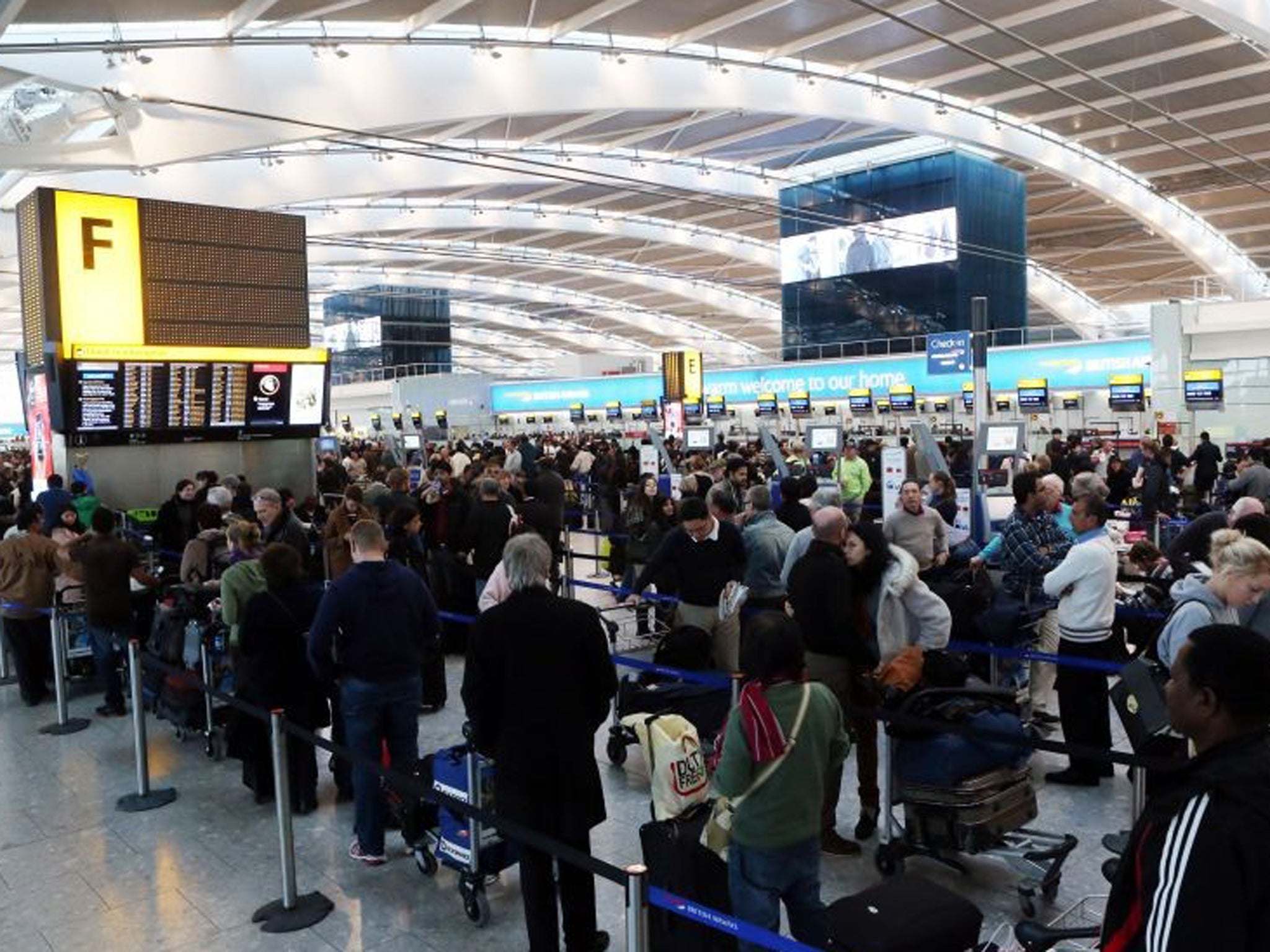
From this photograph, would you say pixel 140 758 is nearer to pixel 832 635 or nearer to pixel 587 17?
pixel 832 635

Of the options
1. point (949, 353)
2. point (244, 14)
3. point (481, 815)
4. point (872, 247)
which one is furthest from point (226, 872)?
point (872, 247)

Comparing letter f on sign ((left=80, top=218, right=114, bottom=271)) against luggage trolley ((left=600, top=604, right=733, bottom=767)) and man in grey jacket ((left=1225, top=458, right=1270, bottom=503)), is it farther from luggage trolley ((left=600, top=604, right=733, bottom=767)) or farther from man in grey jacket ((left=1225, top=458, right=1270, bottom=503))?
man in grey jacket ((left=1225, top=458, right=1270, bottom=503))

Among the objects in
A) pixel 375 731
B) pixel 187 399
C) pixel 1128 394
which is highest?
pixel 187 399

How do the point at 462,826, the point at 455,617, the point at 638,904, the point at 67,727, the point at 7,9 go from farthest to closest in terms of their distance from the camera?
the point at 7,9, the point at 455,617, the point at 67,727, the point at 462,826, the point at 638,904

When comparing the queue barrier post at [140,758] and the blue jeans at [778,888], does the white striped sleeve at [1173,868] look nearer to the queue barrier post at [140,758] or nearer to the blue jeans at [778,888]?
the blue jeans at [778,888]

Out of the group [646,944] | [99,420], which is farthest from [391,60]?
[646,944]

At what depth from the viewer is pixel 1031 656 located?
5.96 m

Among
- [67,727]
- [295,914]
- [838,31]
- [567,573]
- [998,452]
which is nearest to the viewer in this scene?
[295,914]

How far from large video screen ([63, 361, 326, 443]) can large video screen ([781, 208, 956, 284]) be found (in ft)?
76.4

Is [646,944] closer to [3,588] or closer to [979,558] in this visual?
[979,558]

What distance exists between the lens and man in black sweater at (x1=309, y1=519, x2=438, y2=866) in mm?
4641

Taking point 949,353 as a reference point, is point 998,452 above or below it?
below

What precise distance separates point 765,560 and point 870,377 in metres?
21.2

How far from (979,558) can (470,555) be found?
4.68m
